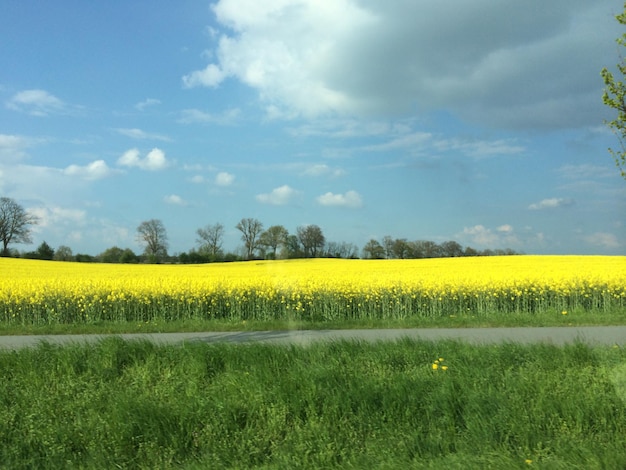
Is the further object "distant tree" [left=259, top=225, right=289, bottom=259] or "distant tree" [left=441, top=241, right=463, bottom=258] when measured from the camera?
"distant tree" [left=441, top=241, right=463, bottom=258]

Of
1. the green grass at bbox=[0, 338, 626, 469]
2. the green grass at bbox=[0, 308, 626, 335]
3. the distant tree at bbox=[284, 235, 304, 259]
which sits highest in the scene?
the distant tree at bbox=[284, 235, 304, 259]

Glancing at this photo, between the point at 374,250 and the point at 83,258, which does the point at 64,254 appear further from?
the point at 374,250

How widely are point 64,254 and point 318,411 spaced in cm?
5510

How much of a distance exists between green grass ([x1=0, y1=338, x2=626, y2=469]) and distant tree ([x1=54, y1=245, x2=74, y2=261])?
169 ft

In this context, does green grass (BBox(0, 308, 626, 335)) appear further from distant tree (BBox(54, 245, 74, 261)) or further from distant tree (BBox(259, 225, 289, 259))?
distant tree (BBox(54, 245, 74, 261))

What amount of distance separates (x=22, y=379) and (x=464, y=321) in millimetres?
9388

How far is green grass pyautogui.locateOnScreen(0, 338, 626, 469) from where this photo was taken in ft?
13.8

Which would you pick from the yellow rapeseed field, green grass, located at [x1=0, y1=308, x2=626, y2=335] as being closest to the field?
green grass, located at [x1=0, y1=308, x2=626, y2=335]

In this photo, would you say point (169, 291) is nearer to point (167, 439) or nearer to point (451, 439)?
point (167, 439)

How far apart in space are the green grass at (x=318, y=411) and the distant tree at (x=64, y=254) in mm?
51369

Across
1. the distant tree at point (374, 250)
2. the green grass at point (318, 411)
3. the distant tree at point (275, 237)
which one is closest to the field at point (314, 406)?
the green grass at point (318, 411)

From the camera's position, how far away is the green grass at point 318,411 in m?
4.21

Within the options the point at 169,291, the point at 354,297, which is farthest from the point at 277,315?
the point at 169,291

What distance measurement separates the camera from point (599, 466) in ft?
12.4
